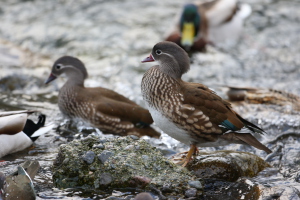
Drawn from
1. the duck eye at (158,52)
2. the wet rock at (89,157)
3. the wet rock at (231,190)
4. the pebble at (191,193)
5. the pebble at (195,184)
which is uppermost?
the duck eye at (158,52)

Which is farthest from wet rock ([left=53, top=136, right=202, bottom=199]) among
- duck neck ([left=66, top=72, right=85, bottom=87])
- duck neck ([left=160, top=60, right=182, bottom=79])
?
duck neck ([left=66, top=72, right=85, bottom=87])

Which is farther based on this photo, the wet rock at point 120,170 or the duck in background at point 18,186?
the wet rock at point 120,170

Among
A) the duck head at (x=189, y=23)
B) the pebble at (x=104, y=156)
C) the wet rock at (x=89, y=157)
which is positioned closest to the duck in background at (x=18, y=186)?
the wet rock at (x=89, y=157)

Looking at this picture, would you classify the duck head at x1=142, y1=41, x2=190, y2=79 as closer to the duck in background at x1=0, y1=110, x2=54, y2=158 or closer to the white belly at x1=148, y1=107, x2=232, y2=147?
the white belly at x1=148, y1=107, x2=232, y2=147

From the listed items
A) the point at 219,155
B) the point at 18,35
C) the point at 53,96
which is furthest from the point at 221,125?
the point at 18,35

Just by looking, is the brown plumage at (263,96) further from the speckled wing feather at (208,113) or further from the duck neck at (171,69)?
the duck neck at (171,69)

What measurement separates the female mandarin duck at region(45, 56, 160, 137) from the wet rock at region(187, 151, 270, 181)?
1761 millimetres

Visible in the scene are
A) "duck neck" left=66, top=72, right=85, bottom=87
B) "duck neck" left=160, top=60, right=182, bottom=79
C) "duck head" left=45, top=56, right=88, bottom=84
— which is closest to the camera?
"duck neck" left=160, top=60, right=182, bottom=79

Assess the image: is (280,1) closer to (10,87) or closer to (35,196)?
(10,87)

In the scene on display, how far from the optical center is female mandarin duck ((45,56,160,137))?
6895 mm

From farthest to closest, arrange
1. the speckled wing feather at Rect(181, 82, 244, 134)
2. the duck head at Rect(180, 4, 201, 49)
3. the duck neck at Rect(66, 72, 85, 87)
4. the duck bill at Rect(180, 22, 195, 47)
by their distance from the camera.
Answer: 1. the duck head at Rect(180, 4, 201, 49)
2. the duck bill at Rect(180, 22, 195, 47)
3. the duck neck at Rect(66, 72, 85, 87)
4. the speckled wing feather at Rect(181, 82, 244, 134)

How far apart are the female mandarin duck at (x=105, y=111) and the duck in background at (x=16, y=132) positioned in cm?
88

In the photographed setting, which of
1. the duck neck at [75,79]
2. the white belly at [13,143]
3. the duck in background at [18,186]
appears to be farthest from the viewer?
the duck neck at [75,79]

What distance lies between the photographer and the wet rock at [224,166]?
5141 mm
